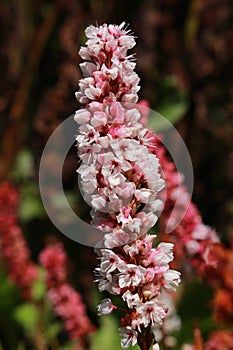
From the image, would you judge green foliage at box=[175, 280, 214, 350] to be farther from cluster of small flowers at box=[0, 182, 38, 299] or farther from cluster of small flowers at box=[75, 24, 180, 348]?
cluster of small flowers at box=[75, 24, 180, 348]

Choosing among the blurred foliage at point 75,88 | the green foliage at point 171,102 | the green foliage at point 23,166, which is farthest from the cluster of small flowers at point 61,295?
the green foliage at point 23,166

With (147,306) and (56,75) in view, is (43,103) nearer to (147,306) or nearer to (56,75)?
(56,75)

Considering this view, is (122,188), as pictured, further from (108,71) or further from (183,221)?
(183,221)

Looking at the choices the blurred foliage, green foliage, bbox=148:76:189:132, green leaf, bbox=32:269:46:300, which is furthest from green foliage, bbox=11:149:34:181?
green leaf, bbox=32:269:46:300

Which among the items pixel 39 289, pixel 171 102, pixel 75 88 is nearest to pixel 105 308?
pixel 39 289

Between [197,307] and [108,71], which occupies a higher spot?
[108,71]

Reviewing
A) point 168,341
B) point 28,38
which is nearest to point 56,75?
point 28,38
